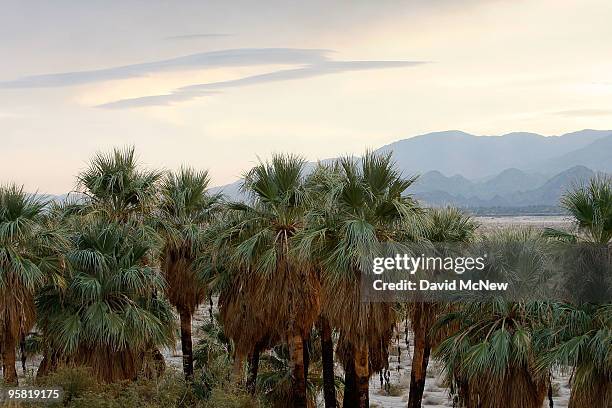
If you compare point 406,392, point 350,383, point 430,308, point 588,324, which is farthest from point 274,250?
point 406,392

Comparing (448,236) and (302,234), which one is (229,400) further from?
(448,236)

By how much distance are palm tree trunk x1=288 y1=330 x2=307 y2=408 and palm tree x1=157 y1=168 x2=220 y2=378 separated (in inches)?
208

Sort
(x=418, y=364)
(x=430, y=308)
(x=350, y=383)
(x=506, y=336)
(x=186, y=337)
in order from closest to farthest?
(x=506, y=336) → (x=430, y=308) → (x=418, y=364) → (x=350, y=383) → (x=186, y=337)

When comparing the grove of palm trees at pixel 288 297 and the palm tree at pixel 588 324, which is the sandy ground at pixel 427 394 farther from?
the palm tree at pixel 588 324

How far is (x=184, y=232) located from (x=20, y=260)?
6645 mm

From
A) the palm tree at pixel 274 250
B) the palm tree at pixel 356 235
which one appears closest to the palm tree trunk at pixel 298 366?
the palm tree at pixel 274 250

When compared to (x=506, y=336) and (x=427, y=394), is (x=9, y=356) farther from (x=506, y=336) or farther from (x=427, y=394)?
(x=427, y=394)

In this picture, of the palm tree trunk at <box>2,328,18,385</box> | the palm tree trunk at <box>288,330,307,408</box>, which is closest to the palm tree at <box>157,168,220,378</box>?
the palm tree trunk at <box>288,330,307,408</box>

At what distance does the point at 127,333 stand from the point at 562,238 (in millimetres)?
10698

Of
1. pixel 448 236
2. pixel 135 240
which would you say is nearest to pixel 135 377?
pixel 135 240

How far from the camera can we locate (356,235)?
604 inches

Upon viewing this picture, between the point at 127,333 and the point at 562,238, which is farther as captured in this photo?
the point at 127,333

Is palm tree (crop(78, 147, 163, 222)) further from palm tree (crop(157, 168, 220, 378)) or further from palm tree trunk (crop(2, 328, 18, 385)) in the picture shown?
palm tree trunk (crop(2, 328, 18, 385))

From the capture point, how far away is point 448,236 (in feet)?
62.1
